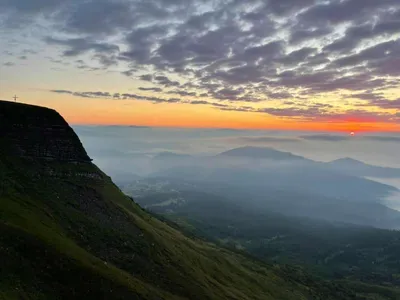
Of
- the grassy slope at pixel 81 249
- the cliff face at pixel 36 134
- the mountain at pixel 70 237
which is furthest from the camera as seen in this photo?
the cliff face at pixel 36 134

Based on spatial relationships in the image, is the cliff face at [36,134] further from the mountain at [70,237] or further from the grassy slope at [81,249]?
the grassy slope at [81,249]

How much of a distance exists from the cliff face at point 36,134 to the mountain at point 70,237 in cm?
27

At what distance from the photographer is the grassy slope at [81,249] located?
181 feet

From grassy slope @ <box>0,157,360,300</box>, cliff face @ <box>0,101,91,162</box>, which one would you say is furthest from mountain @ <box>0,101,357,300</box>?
cliff face @ <box>0,101,91,162</box>

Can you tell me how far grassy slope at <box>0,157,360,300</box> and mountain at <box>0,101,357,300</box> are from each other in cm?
17

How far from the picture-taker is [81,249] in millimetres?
69188

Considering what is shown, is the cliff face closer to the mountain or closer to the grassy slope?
the mountain

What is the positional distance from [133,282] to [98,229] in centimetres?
2065

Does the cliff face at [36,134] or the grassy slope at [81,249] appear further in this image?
the cliff face at [36,134]

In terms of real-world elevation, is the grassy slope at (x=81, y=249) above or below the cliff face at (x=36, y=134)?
below

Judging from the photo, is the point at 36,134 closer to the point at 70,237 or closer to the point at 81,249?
the point at 70,237

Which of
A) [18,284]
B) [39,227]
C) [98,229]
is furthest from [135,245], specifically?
[18,284]

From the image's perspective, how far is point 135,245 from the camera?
90.0 meters

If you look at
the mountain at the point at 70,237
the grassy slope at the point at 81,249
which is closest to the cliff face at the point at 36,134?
the mountain at the point at 70,237
